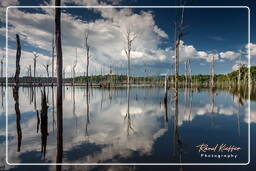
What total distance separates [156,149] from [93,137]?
3408mm

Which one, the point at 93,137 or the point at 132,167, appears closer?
the point at 132,167

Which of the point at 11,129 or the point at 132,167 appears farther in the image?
the point at 11,129

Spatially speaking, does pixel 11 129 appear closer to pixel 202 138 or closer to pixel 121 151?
pixel 121 151

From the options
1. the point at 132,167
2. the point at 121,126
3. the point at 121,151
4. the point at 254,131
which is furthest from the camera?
the point at 121,126

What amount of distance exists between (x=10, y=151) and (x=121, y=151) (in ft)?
15.2

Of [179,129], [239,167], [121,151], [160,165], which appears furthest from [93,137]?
[239,167]

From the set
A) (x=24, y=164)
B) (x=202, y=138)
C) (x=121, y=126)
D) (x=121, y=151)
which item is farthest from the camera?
(x=121, y=126)

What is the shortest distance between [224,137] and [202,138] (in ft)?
4.24

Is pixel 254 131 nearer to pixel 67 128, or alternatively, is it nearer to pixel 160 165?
pixel 160 165

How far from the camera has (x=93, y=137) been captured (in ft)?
26.7

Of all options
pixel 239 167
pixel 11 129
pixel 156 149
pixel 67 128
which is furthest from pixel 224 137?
pixel 11 129

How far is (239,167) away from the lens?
5184 millimetres

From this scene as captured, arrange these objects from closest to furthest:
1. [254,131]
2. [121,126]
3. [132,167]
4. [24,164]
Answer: [132,167]
[24,164]
[254,131]
[121,126]

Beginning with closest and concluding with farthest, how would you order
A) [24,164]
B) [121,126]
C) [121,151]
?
[24,164] → [121,151] → [121,126]
